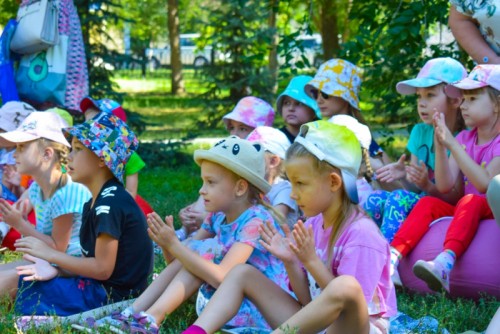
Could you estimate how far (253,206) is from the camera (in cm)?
452

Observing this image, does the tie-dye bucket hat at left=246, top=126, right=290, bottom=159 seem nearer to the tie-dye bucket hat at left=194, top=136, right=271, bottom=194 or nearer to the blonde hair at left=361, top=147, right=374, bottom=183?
the blonde hair at left=361, top=147, right=374, bottom=183

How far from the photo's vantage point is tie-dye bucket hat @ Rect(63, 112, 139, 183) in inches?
186

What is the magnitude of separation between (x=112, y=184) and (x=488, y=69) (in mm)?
2315

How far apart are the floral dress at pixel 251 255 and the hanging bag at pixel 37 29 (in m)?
4.21

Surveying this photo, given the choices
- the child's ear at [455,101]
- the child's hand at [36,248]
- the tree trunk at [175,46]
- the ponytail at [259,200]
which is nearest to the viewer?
the ponytail at [259,200]

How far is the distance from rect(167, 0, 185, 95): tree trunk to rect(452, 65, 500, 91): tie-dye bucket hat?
1677 centimetres

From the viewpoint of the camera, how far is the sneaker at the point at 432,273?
4684 millimetres

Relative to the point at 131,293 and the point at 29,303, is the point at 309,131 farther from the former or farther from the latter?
the point at 29,303

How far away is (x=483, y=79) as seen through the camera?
5.00 m

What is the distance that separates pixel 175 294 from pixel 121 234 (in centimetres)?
57

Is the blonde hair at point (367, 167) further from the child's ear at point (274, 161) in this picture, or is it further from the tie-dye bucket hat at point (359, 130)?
the child's ear at point (274, 161)

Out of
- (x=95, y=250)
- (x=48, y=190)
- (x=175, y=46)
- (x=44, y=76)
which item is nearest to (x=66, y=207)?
(x=48, y=190)

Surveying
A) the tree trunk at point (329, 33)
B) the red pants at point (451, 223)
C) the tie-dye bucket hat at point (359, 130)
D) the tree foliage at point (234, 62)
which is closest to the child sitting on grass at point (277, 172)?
the tie-dye bucket hat at point (359, 130)

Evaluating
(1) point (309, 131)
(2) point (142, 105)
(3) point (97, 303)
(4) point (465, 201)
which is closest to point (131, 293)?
(3) point (97, 303)
